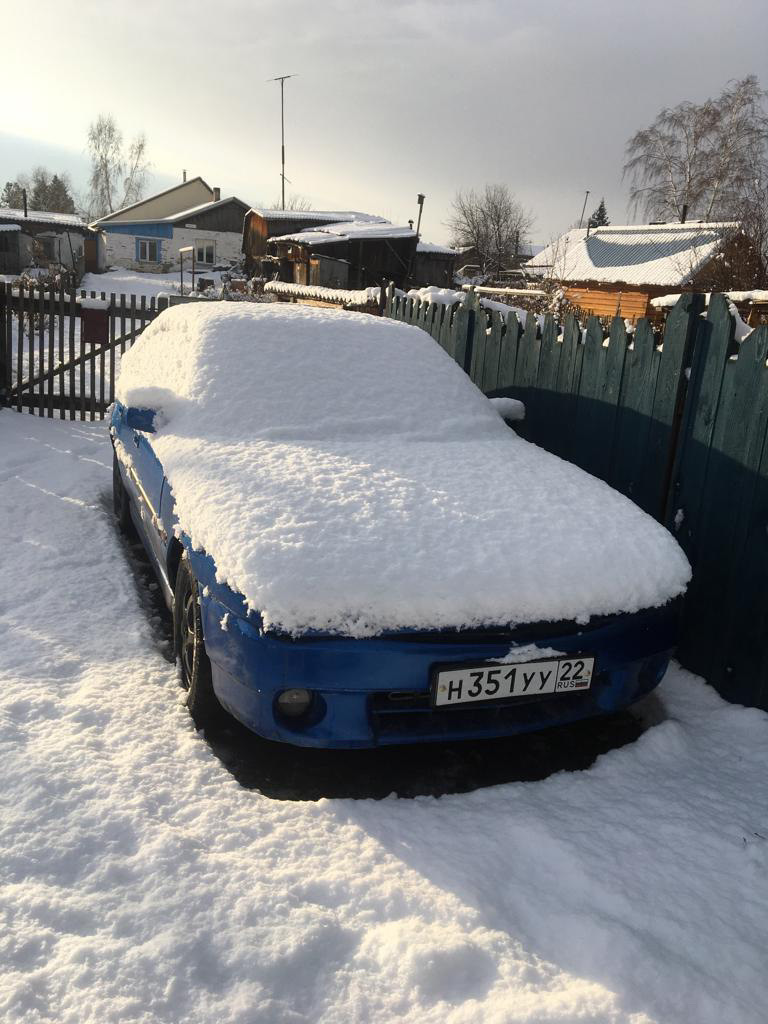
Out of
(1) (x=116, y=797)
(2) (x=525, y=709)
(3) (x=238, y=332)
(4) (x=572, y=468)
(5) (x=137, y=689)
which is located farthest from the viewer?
(3) (x=238, y=332)

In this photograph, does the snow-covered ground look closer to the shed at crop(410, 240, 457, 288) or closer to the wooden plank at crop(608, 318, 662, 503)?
the wooden plank at crop(608, 318, 662, 503)

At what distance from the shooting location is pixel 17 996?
1688mm

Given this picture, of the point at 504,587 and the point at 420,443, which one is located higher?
the point at 420,443

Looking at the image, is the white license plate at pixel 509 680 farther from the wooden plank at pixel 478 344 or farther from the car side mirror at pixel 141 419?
the wooden plank at pixel 478 344

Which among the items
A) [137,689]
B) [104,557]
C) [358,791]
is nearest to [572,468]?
[358,791]

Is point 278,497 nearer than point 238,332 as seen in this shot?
Yes

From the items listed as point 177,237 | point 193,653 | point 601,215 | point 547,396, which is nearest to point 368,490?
point 193,653

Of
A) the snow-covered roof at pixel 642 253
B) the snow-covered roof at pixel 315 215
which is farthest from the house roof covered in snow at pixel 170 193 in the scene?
the snow-covered roof at pixel 642 253

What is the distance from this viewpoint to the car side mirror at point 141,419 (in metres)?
3.44

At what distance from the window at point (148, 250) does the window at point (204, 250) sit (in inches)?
91.4

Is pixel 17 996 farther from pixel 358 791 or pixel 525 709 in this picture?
pixel 525 709

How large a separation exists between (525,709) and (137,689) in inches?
60.9

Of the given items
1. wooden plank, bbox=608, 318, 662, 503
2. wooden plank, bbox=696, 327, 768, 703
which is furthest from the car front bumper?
wooden plank, bbox=608, 318, 662, 503

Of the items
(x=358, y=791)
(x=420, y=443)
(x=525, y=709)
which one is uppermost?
(x=420, y=443)
